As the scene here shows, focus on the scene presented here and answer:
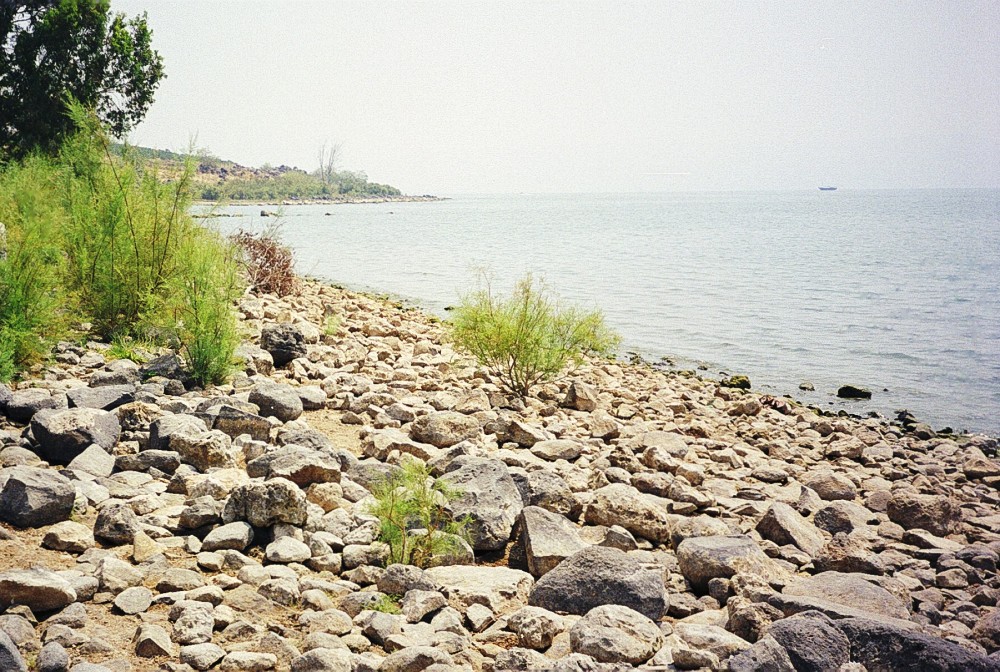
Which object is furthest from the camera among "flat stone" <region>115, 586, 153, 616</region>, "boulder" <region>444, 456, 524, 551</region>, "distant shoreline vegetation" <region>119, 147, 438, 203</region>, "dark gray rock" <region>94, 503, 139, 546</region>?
"distant shoreline vegetation" <region>119, 147, 438, 203</region>

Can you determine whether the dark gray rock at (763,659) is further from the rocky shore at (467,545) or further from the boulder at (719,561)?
the boulder at (719,561)

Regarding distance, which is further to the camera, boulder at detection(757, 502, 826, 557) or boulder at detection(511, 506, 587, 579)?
boulder at detection(757, 502, 826, 557)

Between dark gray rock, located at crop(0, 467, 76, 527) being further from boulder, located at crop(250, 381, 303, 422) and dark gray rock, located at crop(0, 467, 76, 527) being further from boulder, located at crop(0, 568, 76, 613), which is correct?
boulder, located at crop(250, 381, 303, 422)

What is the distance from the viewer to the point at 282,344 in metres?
9.51

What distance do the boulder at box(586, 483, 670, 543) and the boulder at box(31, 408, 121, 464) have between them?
3604 millimetres

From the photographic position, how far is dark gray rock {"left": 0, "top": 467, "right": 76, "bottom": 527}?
4188 millimetres

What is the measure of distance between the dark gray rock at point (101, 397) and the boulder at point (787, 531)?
17.1ft

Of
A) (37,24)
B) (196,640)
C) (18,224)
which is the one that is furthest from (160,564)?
(37,24)

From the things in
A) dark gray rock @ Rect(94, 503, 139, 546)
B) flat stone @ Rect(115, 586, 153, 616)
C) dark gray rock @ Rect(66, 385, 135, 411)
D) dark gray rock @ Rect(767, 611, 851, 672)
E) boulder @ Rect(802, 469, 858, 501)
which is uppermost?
dark gray rock @ Rect(66, 385, 135, 411)

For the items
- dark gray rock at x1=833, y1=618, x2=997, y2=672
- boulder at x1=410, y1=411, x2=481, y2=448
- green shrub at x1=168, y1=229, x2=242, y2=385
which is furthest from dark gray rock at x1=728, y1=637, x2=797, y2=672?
green shrub at x1=168, y1=229, x2=242, y2=385

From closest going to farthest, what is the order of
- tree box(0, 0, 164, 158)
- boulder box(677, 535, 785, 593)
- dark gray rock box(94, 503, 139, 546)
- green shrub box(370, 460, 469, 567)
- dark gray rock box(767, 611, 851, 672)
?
dark gray rock box(767, 611, 851, 672), dark gray rock box(94, 503, 139, 546), green shrub box(370, 460, 469, 567), boulder box(677, 535, 785, 593), tree box(0, 0, 164, 158)

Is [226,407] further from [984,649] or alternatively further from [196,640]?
[984,649]

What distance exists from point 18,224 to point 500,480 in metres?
8.71

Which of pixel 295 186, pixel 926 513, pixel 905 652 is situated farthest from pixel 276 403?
pixel 295 186
